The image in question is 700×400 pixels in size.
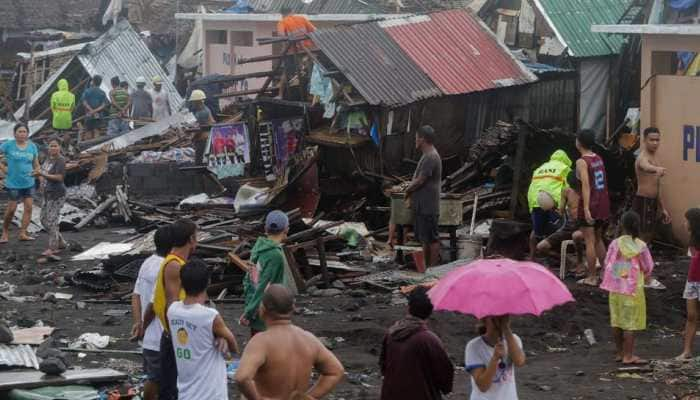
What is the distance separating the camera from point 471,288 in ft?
23.1

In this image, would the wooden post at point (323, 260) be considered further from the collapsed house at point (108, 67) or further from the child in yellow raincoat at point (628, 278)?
Answer: the collapsed house at point (108, 67)

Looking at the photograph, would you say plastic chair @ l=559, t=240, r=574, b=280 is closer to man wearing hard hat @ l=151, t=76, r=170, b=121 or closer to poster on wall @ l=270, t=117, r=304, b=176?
poster on wall @ l=270, t=117, r=304, b=176

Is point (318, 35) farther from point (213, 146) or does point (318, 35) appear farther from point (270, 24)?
point (270, 24)

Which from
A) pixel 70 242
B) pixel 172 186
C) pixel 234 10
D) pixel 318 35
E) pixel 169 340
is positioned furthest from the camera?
pixel 234 10

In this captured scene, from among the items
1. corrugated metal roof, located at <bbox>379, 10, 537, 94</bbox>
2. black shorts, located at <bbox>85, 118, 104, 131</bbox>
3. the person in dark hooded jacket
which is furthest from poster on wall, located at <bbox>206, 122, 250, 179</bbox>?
the person in dark hooded jacket

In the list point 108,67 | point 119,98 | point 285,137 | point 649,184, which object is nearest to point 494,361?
point 649,184

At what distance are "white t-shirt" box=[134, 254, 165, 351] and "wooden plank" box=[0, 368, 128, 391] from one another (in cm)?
94

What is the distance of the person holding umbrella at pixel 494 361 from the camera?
22.3 ft

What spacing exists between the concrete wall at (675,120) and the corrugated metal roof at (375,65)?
4.10 m

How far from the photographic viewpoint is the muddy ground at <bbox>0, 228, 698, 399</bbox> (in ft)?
33.4

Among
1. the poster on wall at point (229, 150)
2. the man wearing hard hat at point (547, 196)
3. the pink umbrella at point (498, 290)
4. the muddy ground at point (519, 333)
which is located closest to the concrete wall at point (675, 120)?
the muddy ground at point (519, 333)

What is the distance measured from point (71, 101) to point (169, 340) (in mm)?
19007

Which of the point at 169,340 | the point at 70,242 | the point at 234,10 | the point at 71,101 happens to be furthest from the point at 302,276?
the point at 234,10

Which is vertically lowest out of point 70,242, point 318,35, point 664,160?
point 70,242
